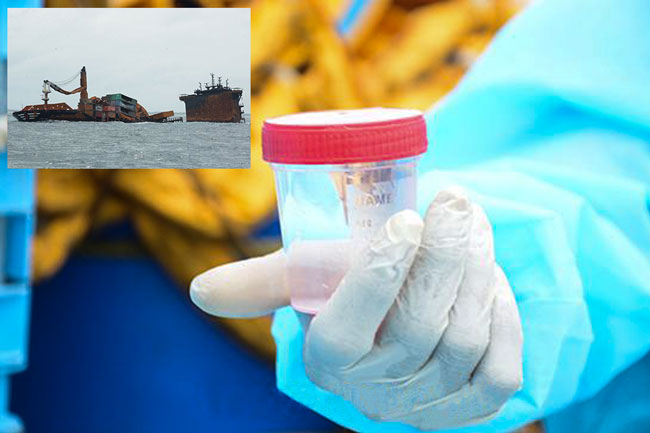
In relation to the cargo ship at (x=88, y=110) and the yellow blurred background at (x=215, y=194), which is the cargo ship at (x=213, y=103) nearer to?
the cargo ship at (x=88, y=110)

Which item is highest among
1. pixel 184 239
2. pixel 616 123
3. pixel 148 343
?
pixel 616 123

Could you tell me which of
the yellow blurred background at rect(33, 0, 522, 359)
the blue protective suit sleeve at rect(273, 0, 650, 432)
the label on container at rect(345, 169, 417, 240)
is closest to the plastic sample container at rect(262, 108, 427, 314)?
the label on container at rect(345, 169, 417, 240)

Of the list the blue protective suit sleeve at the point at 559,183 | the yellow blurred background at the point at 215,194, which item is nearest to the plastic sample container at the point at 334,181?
the blue protective suit sleeve at the point at 559,183

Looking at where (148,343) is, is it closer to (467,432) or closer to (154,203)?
(154,203)

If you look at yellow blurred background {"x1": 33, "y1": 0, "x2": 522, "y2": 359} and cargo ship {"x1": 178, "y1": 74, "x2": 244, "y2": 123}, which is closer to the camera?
→ cargo ship {"x1": 178, "y1": 74, "x2": 244, "y2": 123}

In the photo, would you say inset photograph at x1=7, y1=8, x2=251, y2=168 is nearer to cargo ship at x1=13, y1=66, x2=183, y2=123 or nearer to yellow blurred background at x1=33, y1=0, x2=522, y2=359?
cargo ship at x1=13, y1=66, x2=183, y2=123

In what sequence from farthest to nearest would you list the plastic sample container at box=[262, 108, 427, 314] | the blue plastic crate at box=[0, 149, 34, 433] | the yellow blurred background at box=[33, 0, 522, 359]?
the yellow blurred background at box=[33, 0, 522, 359] → the blue plastic crate at box=[0, 149, 34, 433] → the plastic sample container at box=[262, 108, 427, 314]

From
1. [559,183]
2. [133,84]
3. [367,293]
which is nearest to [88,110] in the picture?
[133,84]

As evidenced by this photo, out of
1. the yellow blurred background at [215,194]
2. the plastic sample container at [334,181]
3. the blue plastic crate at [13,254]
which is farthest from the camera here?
the yellow blurred background at [215,194]

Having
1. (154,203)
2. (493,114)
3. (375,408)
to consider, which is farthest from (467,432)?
(154,203)
